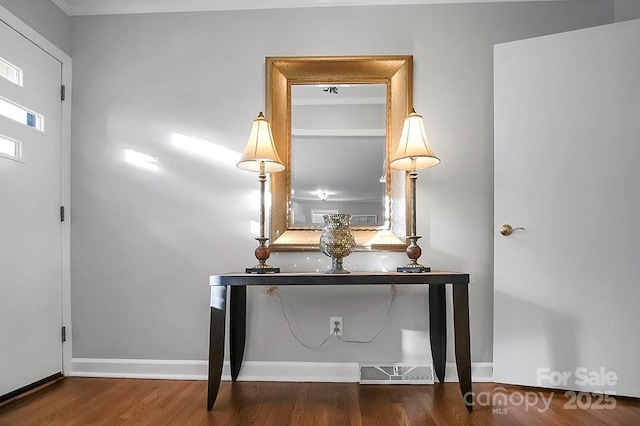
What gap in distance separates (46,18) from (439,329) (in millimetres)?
2825

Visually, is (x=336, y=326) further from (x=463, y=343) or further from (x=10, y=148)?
(x=10, y=148)

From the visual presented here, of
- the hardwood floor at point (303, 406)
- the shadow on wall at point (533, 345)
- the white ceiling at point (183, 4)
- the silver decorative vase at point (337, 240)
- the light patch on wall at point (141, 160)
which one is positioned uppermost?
the white ceiling at point (183, 4)

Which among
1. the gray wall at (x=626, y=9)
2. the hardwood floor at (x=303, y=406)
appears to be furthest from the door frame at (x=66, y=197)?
the gray wall at (x=626, y=9)

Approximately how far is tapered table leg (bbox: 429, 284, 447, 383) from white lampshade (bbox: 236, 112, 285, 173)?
3.67 ft

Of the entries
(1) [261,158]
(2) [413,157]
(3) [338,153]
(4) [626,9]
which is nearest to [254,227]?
(1) [261,158]

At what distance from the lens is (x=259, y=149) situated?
227cm

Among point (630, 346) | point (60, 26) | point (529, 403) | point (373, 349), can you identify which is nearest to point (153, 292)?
point (373, 349)

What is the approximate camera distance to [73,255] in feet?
8.54

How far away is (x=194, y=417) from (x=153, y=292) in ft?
2.95

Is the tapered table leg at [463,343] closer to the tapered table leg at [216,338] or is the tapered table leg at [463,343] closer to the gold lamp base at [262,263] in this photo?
the gold lamp base at [262,263]

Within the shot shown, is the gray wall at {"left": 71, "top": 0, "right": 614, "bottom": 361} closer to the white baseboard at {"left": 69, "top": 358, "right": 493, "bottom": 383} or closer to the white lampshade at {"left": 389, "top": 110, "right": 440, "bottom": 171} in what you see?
the white baseboard at {"left": 69, "top": 358, "right": 493, "bottom": 383}

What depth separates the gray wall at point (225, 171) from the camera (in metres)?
2.50

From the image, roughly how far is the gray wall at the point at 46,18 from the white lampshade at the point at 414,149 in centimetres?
208

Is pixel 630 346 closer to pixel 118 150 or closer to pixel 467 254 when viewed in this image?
pixel 467 254
